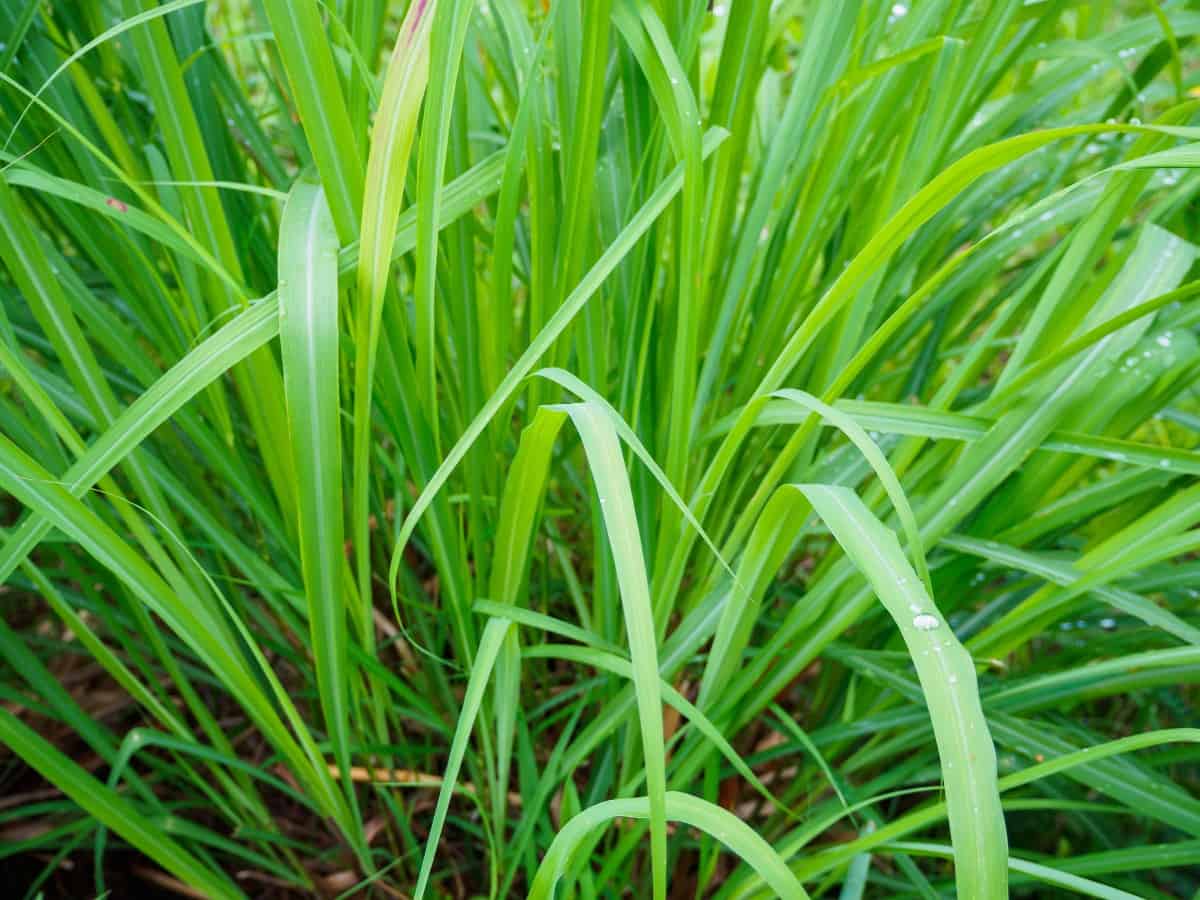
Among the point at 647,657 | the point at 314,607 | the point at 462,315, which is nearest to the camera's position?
the point at 647,657

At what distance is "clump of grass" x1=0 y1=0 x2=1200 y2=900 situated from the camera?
470 mm

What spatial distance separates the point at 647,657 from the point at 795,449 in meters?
0.15

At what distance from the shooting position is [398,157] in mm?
449

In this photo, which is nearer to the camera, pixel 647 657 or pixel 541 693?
pixel 647 657

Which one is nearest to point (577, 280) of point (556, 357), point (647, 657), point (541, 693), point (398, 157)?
point (556, 357)

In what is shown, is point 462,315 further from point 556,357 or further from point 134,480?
point 134,480

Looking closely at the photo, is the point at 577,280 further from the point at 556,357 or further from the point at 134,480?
the point at 134,480

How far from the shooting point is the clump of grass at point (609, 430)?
470 mm

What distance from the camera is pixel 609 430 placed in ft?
1.37

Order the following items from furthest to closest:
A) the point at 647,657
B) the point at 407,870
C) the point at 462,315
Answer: the point at 407,870
the point at 462,315
the point at 647,657

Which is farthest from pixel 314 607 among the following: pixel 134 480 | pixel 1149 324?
pixel 1149 324

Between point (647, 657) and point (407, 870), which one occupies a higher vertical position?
Answer: point (647, 657)

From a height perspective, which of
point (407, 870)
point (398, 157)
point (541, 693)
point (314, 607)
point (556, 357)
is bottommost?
point (407, 870)

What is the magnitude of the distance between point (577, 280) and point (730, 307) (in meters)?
0.13
